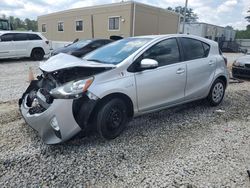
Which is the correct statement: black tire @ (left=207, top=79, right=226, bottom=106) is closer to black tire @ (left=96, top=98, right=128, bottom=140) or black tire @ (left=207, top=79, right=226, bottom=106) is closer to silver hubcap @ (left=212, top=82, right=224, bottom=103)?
silver hubcap @ (left=212, top=82, right=224, bottom=103)

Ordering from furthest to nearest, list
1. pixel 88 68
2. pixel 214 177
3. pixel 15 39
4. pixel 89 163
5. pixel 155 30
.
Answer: pixel 155 30
pixel 15 39
pixel 88 68
pixel 89 163
pixel 214 177

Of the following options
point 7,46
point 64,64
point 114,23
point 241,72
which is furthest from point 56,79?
point 114,23

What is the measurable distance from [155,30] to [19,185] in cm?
2286

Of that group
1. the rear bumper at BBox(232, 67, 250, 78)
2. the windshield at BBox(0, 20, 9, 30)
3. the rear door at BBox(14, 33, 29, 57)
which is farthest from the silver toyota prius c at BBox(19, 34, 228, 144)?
the windshield at BBox(0, 20, 9, 30)

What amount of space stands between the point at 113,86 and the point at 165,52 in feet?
4.32

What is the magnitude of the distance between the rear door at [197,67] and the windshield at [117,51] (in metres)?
0.92

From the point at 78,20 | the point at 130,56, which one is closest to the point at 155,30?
the point at 78,20

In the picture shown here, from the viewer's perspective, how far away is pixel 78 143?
3.40 metres

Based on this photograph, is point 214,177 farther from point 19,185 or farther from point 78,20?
point 78,20

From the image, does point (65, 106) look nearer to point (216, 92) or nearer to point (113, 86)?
point (113, 86)

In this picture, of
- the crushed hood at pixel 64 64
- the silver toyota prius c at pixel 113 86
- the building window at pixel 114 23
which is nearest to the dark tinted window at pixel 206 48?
the silver toyota prius c at pixel 113 86

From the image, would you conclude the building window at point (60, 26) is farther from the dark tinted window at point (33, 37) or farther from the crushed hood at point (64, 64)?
the crushed hood at point (64, 64)

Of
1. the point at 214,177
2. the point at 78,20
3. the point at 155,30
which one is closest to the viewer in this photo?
the point at 214,177

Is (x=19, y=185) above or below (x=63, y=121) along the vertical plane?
below
